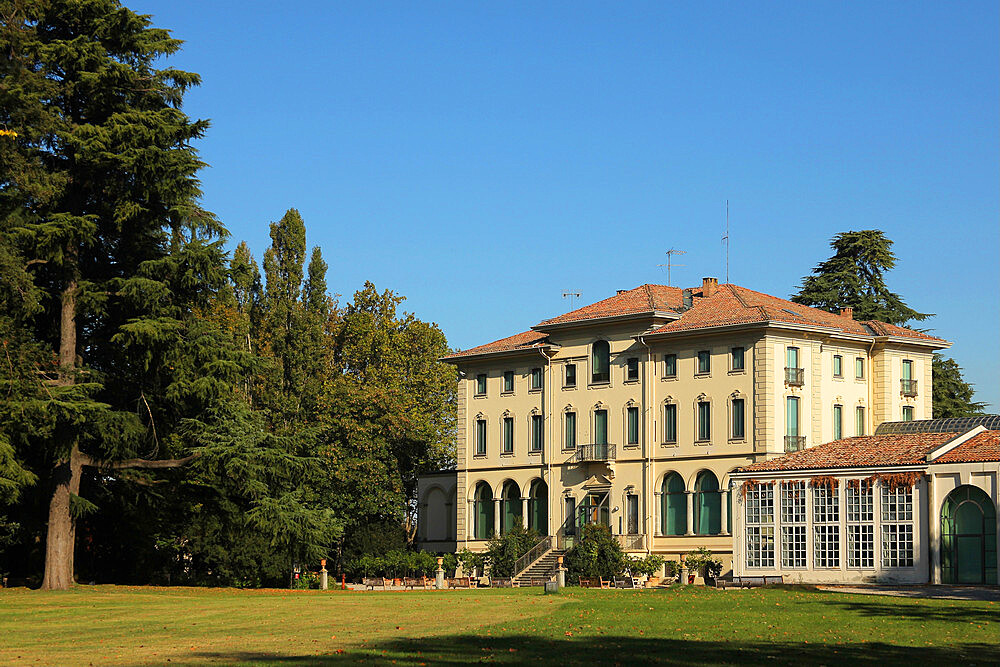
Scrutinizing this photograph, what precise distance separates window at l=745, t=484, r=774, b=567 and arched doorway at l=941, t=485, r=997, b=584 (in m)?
7.05

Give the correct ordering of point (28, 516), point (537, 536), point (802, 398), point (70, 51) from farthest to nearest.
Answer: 1. point (537, 536)
2. point (802, 398)
3. point (28, 516)
4. point (70, 51)

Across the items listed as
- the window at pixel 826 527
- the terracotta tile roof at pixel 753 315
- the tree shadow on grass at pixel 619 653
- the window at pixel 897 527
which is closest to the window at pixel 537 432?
the terracotta tile roof at pixel 753 315

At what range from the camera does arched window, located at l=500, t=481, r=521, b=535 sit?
67312 millimetres

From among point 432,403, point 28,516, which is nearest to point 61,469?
point 28,516

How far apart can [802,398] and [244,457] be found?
25.4 m

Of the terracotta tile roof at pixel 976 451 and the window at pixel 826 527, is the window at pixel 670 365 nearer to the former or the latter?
the window at pixel 826 527

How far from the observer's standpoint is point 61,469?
43844 mm

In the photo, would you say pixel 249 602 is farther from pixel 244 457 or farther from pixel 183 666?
pixel 183 666

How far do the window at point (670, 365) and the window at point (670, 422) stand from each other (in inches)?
52.5

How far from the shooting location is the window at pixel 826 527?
167 ft

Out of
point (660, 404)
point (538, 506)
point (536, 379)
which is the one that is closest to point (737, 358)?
Result: point (660, 404)

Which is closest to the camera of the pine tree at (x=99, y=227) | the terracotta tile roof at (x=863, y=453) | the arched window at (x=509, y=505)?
the pine tree at (x=99, y=227)

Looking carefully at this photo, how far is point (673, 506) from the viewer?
61.1 meters

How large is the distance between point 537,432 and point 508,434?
1.93 meters
